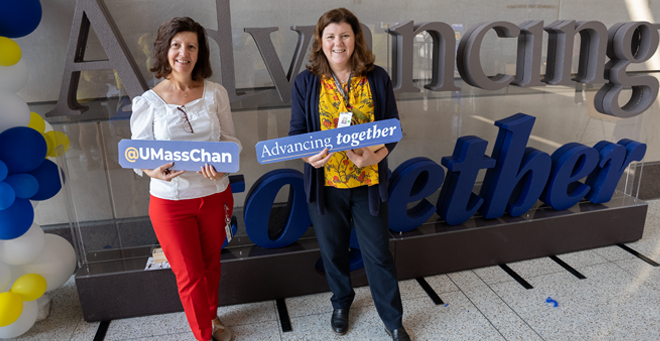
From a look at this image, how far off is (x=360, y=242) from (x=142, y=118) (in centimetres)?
112

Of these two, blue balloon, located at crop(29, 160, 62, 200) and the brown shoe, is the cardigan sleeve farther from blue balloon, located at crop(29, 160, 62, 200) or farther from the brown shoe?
blue balloon, located at crop(29, 160, 62, 200)

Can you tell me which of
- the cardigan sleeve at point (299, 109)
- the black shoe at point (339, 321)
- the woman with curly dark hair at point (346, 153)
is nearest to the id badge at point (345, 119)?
the woman with curly dark hair at point (346, 153)

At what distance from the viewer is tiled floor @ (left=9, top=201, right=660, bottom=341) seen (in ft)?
7.77

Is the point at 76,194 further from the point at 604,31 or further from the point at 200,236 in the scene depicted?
the point at 604,31

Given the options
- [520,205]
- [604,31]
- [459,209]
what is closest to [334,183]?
[459,209]

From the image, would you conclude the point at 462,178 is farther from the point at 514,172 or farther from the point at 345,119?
the point at 345,119

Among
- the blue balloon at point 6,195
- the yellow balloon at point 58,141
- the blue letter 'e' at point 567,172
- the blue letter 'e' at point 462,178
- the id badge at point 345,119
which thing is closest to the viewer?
the id badge at point 345,119

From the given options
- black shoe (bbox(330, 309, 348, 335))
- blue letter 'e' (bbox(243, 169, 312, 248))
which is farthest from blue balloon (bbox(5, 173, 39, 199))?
black shoe (bbox(330, 309, 348, 335))

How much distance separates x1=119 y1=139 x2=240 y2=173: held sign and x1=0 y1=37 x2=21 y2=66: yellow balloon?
82 cm

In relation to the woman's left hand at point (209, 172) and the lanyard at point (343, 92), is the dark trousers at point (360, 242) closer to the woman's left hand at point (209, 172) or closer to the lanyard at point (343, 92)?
the lanyard at point (343, 92)

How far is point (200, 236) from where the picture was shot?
211cm

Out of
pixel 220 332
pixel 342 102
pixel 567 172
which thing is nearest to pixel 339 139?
pixel 342 102

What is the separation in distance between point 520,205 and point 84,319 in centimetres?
275

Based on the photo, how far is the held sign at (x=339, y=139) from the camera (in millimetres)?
1835
